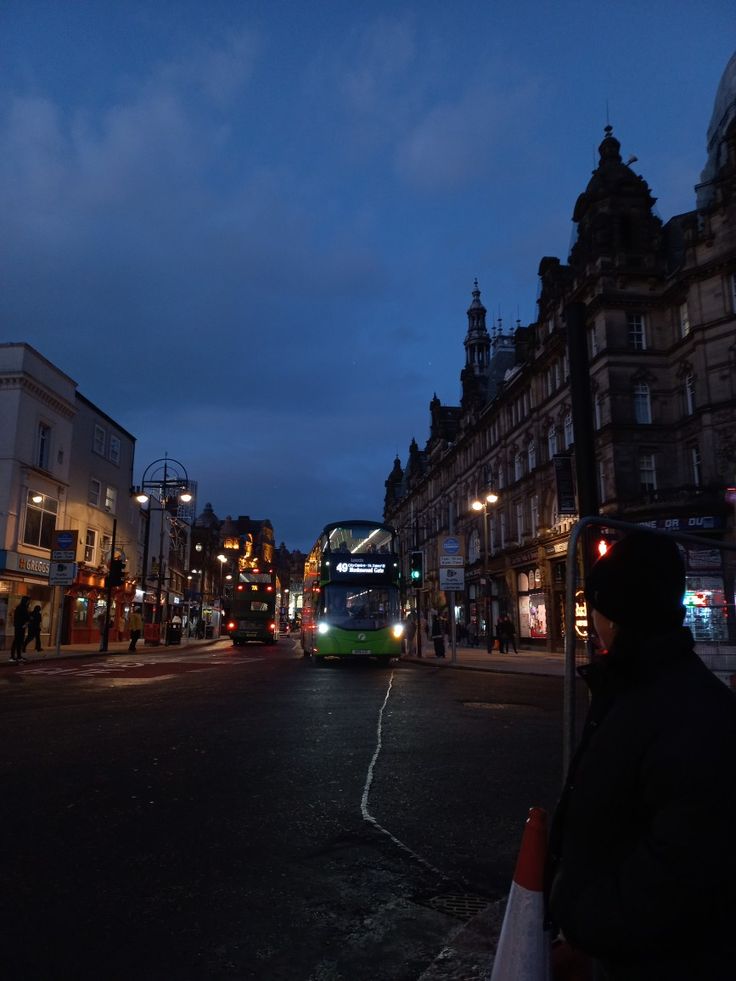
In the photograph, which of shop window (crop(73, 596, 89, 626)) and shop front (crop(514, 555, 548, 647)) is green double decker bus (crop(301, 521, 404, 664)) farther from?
shop window (crop(73, 596, 89, 626))

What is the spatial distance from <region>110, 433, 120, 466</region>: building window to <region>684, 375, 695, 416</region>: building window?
32.8 m

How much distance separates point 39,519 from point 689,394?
31.3m

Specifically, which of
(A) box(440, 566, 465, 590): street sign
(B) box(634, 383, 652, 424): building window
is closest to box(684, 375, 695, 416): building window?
(B) box(634, 383, 652, 424): building window

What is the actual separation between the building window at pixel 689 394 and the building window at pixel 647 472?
101 inches

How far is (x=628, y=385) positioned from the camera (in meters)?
33.8

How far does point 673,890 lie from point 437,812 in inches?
174

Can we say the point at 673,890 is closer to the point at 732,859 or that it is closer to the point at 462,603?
the point at 732,859

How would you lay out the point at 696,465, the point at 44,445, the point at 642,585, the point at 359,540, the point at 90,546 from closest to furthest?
1. the point at 642,585
2. the point at 359,540
3. the point at 696,465
4. the point at 44,445
5. the point at 90,546

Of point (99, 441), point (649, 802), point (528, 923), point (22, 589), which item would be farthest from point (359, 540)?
point (99, 441)

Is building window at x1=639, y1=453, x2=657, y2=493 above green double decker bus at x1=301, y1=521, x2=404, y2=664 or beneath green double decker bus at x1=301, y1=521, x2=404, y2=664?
above

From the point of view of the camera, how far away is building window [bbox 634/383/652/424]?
3372 cm

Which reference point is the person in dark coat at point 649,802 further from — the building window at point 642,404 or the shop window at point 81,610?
the shop window at point 81,610

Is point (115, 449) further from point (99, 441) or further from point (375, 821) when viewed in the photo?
point (375, 821)

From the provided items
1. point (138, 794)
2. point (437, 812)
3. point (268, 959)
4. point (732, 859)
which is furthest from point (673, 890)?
point (138, 794)
